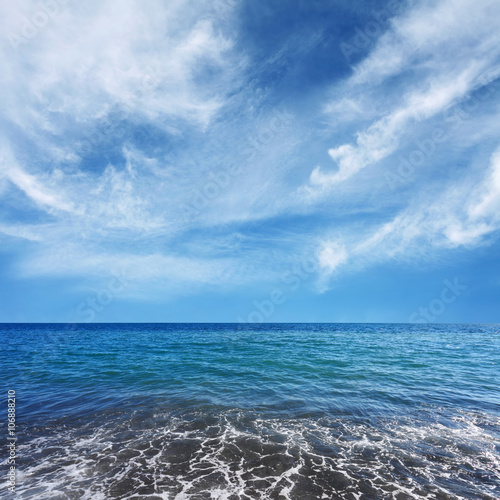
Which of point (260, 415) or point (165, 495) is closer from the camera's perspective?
point (165, 495)

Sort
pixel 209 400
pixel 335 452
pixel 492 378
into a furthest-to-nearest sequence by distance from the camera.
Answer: pixel 492 378 → pixel 209 400 → pixel 335 452

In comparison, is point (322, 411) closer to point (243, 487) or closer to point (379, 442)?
point (379, 442)

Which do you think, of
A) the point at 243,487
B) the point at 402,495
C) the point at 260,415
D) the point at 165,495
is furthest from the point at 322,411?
the point at 165,495

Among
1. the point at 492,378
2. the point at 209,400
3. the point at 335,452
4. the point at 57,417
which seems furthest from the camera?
the point at 492,378

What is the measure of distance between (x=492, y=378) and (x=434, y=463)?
18407 millimetres

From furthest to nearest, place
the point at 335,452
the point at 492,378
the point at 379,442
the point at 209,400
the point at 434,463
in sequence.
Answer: the point at 492,378, the point at 209,400, the point at 379,442, the point at 335,452, the point at 434,463

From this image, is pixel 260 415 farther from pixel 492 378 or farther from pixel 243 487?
pixel 492 378

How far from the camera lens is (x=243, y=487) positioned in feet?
26.2

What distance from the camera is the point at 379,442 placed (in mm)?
10781

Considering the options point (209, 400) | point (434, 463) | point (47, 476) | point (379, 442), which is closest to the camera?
point (47, 476)

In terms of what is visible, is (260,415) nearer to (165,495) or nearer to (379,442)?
(379,442)

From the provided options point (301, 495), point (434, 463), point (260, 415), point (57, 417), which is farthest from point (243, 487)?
point (57, 417)

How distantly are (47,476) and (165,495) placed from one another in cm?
422

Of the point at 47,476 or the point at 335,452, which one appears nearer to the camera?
the point at 47,476
